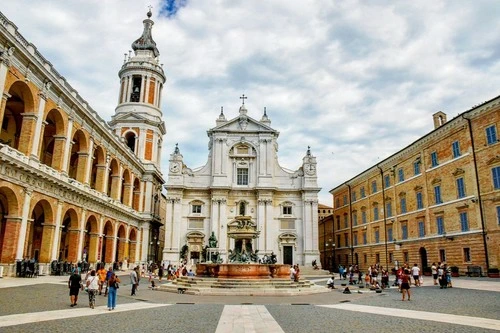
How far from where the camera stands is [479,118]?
28.8 m

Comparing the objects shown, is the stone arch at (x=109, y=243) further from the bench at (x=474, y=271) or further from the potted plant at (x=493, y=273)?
the potted plant at (x=493, y=273)

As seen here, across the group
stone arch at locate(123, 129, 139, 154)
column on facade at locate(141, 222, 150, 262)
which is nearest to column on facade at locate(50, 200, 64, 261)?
column on facade at locate(141, 222, 150, 262)

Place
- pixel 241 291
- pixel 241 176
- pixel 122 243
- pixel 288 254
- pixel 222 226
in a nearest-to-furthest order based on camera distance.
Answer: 1. pixel 241 291
2. pixel 122 243
3. pixel 222 226
4. pixel 288 254
5. pixel 241 176

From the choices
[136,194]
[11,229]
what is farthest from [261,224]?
[11,229]

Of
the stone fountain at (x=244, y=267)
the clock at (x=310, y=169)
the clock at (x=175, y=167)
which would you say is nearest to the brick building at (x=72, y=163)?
the clock at (x=175, y=167)

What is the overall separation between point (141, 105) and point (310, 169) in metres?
25.8

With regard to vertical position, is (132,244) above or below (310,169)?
below

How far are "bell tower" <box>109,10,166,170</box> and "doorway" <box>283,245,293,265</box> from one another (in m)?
22.0

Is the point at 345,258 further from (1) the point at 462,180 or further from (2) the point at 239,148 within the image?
(1) the point at 462,180

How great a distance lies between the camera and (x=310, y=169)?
53469 mm

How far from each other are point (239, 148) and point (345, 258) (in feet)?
73.0

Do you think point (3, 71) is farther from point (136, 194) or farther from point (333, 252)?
point (333, 252)

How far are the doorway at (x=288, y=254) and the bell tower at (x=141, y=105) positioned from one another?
21976 millimetres

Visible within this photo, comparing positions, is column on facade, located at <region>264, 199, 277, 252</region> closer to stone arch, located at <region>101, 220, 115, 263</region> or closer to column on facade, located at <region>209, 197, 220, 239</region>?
column on facade, located at <region>209, 197, 220, 239</region>
